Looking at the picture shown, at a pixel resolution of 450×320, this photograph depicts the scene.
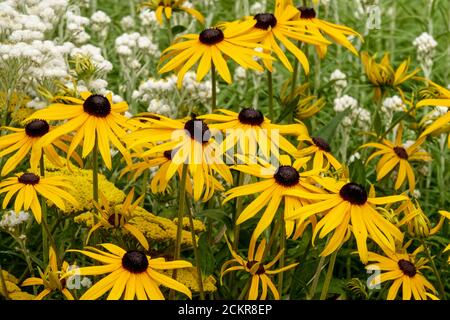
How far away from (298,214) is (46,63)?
1754 millimetres

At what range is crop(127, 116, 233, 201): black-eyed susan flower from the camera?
7.30 ft

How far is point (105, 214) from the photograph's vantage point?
8.14 feet

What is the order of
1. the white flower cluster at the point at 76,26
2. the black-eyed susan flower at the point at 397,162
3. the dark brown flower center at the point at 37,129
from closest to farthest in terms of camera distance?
the dark brown flower center at the point at 37,129 → the black-eyed susan flower at the point at 397,162 → the white flower cluster at the point at 76,26

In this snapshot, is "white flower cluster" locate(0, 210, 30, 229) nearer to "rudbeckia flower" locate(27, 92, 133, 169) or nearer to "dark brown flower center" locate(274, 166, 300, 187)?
"rudbeckia flower" locate(27, 92, 133, 169)

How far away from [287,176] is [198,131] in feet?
0.97

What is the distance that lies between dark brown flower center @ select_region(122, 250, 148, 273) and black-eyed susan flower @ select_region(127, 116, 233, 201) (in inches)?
9.6

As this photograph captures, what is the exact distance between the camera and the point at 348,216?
2.16 metres

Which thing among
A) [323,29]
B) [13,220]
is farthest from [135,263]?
[323,29]

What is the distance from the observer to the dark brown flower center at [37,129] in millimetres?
2570

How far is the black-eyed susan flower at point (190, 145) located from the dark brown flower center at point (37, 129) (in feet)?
1.37

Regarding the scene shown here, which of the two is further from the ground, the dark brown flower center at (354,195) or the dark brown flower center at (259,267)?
the dark brown flower center at (354,195)

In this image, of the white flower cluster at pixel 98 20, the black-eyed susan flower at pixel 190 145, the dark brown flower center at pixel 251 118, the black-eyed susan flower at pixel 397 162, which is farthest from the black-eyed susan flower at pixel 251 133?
the white flower cluster at pixel 98 20

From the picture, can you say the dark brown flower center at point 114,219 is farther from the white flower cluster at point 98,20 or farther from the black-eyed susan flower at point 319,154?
the white flower cluster at point 98,20
